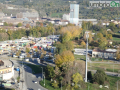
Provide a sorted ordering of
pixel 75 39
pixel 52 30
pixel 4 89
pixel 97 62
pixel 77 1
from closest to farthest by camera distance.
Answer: pixel 4 89, pixel 97 62, pixel 75 39, pixel 52 30, pixel 77 1

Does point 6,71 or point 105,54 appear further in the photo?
point 105,54

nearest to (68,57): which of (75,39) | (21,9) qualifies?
(75,39)

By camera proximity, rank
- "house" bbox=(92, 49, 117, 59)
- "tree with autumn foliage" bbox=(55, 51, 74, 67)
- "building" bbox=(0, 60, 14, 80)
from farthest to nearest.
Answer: "house" bbox=(92, 49, 117, 59) → "tree with autumn foliage" bbox=(55, 51, 74, 67) → "building" bbox=(0, 60, 14, 80)

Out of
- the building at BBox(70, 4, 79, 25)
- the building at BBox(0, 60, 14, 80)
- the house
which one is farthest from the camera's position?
the building at BBox(70, 4, 79, 25)

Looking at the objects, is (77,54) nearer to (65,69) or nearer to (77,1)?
(65,69)

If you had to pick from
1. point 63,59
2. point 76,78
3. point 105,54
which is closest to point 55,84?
point 76,78

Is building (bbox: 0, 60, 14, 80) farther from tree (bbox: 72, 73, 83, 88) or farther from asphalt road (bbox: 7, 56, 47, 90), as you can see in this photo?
tree (bbox: 72, 73, 83, 88)

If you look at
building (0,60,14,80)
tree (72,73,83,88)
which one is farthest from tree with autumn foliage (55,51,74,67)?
building (0,60,14,80)

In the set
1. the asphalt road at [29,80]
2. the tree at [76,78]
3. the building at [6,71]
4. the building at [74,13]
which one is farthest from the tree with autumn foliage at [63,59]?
the building at [74,13]

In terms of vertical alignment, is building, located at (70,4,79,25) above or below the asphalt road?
above

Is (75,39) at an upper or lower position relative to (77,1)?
lower

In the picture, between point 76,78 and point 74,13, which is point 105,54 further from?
point 74,13
